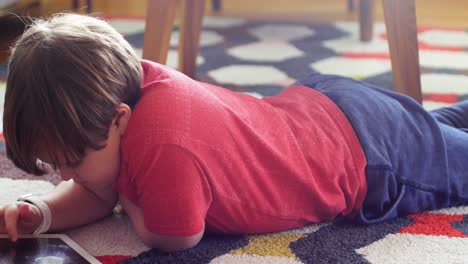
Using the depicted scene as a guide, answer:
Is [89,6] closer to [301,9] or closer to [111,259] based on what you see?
[301,9]

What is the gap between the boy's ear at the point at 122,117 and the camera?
0.70 m

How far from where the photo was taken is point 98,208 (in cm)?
82

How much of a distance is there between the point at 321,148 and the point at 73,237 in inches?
11.6

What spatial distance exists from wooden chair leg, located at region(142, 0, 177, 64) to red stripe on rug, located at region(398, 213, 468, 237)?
489 millimetres

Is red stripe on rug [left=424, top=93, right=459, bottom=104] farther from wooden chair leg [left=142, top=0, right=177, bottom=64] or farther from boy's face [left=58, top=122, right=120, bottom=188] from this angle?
boy's face [left=58, top=122, right=120, bottom=188]

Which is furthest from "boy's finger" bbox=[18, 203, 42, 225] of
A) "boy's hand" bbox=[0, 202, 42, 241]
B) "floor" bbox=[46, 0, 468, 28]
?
"floor" bbox=[46, 0, 468, 28]

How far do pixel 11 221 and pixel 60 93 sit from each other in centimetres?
17

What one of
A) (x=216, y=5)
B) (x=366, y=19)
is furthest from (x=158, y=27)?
(x=216, y=5)

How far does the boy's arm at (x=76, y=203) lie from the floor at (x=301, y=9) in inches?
46.7

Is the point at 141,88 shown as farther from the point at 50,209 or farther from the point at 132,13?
the point at 132,13

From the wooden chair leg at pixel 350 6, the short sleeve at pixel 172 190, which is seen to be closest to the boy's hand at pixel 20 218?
the short sleeve at pixel 172 190

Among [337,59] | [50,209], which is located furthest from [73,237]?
[337,59]

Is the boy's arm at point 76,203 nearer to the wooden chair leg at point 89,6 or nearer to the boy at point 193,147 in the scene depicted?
the boy at point 193,147

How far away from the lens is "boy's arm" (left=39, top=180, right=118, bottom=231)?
79 centimetres
